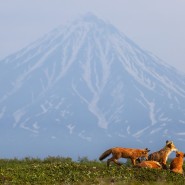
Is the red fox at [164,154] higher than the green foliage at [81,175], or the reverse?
the red fox at [164,154]

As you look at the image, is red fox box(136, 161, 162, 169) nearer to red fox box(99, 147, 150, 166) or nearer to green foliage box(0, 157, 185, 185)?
green foliage box(0, 157, 185, 185)

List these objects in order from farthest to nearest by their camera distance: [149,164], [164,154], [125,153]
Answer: [164,154], [125,153], [149,164]

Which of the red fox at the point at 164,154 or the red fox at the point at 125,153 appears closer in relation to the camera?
the red fox at the point at 125,153

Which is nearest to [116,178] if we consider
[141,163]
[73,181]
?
[73,181]

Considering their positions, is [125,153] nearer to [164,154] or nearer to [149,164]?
[149,164]

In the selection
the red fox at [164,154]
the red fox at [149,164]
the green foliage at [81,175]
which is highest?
the red fox at [164,154]

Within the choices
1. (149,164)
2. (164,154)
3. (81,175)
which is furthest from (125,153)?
(81,175)

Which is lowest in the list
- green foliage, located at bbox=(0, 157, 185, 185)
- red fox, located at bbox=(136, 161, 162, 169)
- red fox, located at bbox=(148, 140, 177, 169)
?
green foliage, located at bbox=(0, 157, 185, 185)

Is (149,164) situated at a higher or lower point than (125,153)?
lower

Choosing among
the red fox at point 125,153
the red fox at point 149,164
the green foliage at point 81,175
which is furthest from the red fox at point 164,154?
the green foliage at point 81,175

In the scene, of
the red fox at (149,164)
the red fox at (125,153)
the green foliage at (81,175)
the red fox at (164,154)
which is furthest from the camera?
the red fox at (164,154)

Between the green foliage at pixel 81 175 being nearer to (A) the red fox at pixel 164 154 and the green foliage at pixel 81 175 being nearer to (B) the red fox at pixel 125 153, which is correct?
(B) the red fox at pixel 125 153

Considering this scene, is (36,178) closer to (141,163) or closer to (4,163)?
(141,163)

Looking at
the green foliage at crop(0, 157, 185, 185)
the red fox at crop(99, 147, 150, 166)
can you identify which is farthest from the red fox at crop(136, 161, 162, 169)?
the red fox at crop(99, 147, 150, 166)
